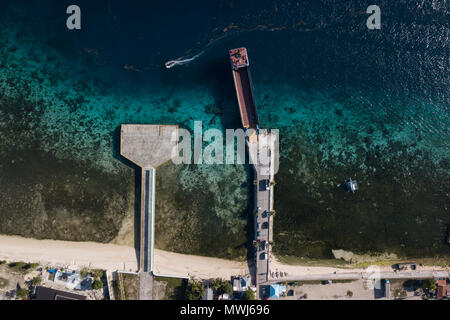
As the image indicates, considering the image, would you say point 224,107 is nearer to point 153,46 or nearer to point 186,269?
point 153,46

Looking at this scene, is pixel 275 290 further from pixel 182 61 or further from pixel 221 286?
pixel 182 61

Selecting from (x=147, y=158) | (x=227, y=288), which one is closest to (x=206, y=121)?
(x=147, y=158)

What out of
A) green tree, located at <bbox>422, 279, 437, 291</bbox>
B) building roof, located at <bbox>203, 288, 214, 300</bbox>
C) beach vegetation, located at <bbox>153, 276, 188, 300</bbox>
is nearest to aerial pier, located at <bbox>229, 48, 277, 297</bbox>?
building roof, located at <bbox>203, 288, 214, 300</bbox>

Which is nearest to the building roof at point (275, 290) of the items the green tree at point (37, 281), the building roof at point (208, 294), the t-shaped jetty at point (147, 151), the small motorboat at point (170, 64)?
the building roof at point (208, 294)

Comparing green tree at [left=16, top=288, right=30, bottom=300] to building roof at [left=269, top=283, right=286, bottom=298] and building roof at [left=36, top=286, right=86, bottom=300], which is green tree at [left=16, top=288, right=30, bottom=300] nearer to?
building roof at [left=36, top=286, right=86, bottom=300]

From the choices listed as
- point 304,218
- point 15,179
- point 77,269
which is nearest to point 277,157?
point 304,218

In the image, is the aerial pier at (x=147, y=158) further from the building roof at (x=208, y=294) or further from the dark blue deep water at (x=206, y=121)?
the building roof at (x=208, y=294)
